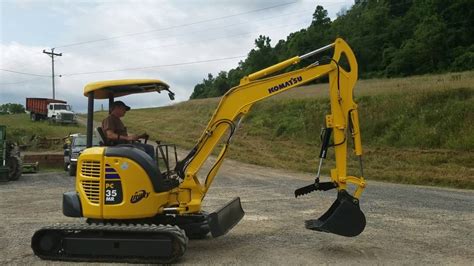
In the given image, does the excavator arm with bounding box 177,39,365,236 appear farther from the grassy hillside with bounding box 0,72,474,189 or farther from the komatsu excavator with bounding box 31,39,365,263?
the grassy hillside with bounding box 0,72,474,189

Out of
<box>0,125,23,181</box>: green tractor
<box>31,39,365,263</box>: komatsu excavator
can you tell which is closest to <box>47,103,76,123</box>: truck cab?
<box>0,125,23,181</box>: green tractor

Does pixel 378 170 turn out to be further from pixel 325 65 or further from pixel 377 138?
pixel 325 65

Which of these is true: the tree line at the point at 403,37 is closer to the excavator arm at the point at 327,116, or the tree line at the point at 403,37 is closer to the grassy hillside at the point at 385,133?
the grassy hillside at the point at 385,133

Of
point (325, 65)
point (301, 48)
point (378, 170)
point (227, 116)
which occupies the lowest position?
point (378, 170)

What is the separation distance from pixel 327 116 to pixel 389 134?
21147 mm

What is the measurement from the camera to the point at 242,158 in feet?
93.2

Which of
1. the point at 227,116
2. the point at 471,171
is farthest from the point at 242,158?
the point at 227,116

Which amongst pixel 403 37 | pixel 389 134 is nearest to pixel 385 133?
pixel 389 134

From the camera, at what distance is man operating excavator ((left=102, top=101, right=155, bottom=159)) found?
8.16m

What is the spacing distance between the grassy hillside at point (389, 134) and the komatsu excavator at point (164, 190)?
487 inches

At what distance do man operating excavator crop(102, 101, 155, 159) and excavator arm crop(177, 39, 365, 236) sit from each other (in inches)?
27.4

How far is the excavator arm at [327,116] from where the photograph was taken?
8039 mm

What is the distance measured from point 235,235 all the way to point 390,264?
10.1ft

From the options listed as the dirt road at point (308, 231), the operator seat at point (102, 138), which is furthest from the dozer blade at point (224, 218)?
the operator seat at point (102, 138)
